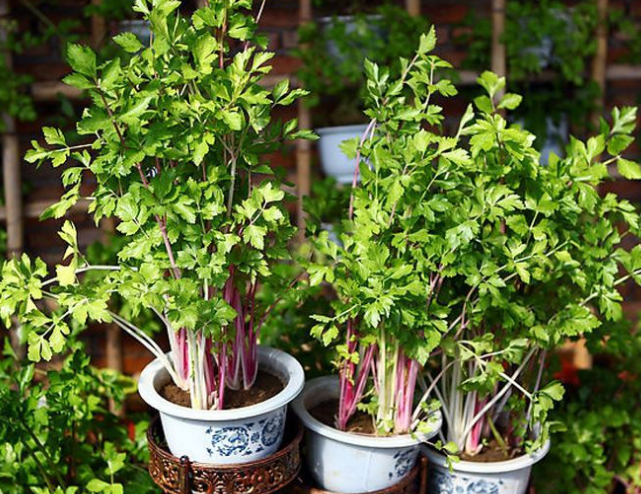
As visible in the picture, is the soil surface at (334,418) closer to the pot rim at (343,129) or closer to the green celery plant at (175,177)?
the green celery plant at (175,177)

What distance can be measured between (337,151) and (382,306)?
1192 mm

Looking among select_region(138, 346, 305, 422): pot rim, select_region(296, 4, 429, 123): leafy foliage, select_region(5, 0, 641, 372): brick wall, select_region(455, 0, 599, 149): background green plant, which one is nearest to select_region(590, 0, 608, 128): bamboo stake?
select_region(455, 0, 599, 149): background green plant

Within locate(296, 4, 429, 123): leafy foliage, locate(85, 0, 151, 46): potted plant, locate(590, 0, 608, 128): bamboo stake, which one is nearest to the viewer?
locate(85, 0, 151, 46): potted plant

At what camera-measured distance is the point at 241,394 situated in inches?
59.2

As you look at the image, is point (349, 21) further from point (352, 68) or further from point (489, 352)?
point (489, 352)

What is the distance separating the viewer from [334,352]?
5.72 ft

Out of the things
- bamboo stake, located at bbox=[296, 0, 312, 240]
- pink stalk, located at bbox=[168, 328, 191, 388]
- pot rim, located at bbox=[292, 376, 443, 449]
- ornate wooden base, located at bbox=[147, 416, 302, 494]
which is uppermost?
bamboo stake, located at bbox=[296, 0, 312, 240]

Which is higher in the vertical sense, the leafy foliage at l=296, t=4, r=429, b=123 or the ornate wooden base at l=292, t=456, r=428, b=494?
the leafy foliage at l=296, t=4, r=429, b=123

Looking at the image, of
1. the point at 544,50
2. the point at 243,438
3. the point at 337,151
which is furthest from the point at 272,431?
the point at 544,50

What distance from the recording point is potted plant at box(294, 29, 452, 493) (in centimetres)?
139

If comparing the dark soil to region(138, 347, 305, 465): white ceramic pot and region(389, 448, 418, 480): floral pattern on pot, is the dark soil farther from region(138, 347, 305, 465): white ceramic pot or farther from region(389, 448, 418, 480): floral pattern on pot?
region(138, 347, 305, 465): white ceramic pot

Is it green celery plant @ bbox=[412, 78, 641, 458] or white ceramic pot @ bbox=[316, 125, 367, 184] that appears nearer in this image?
green celery plant @ bbox=[412, 78, 641, 458]

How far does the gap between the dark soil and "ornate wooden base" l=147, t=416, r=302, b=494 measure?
0.39 meters

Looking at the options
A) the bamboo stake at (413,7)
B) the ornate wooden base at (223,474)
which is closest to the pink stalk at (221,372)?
the ornate wooden base at (223,474)
